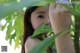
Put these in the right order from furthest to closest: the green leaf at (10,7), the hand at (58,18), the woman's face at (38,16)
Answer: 1. the woman's face at (38,16)
2. the hand at (58,18)
3. the green leaf at (10,7)

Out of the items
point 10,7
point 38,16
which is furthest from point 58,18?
point 38,16

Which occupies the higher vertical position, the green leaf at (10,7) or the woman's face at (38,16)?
the green leaf at (10,7)

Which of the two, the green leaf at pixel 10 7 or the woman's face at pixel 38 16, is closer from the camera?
the green leaf at pixel 10 7

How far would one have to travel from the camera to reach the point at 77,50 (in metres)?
0.39

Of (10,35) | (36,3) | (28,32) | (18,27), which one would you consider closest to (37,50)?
(36,3)

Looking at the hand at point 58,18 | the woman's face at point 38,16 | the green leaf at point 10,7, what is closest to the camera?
the green leaf at point 10,7

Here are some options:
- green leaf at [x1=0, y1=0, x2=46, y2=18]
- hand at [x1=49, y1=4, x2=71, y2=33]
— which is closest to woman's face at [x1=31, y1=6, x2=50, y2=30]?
hand at [x1=49, y1=4, x2=71, y2=33]

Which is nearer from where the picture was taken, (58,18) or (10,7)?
(10,7)

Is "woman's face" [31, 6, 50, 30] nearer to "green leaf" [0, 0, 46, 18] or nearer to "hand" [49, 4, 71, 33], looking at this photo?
"hand" [49, 4, 71, 33]

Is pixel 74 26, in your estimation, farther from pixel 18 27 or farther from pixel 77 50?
pixel 18 27

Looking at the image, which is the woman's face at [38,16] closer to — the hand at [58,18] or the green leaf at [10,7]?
the hand at [58,18]

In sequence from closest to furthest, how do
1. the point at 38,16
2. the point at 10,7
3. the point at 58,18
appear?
the point at 10,7
the point at 58,18
the point at 38,16

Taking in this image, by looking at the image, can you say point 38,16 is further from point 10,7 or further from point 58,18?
point 10,7

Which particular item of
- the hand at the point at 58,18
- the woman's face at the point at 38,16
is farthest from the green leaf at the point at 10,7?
the woman's face at the point at 38,16
